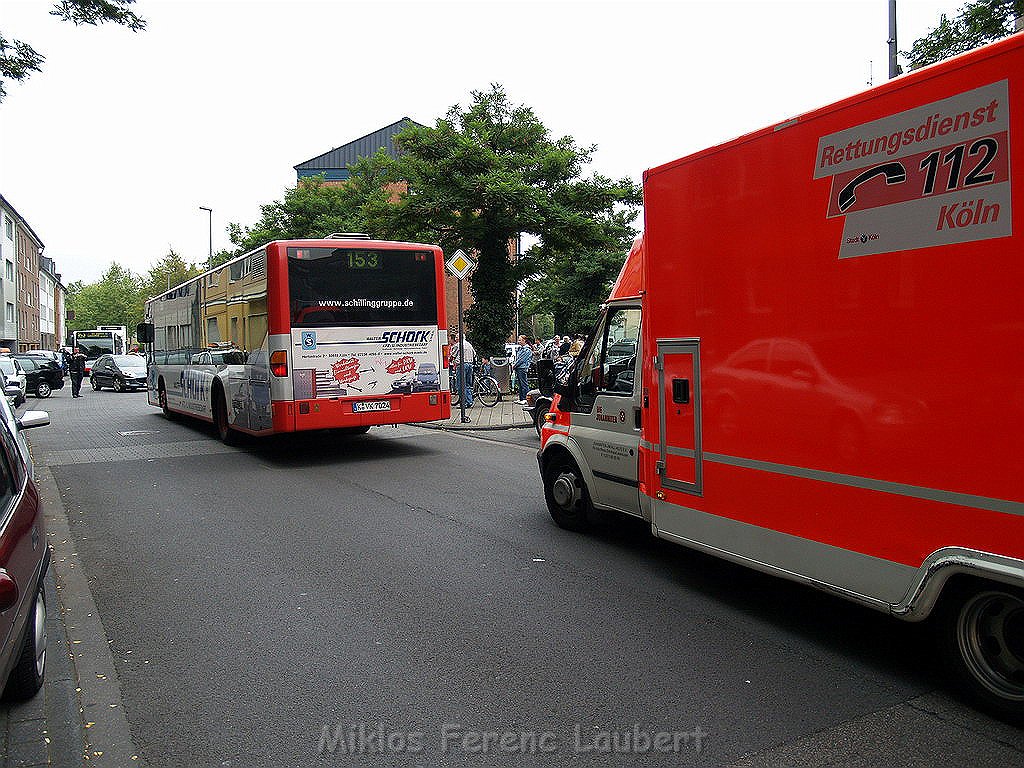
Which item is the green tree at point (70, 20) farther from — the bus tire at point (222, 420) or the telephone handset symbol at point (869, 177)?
the telephone handset symbol at point (869, 177)

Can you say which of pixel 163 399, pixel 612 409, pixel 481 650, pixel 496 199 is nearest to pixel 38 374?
pixel 163 399

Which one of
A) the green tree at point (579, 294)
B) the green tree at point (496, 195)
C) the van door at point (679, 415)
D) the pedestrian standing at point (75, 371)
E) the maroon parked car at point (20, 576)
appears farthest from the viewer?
the green tree at point (579, 294)

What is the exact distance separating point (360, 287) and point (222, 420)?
4.16 meters

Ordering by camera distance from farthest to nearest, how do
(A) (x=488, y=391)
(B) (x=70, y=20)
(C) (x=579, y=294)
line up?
1. (C) (x=579, y=294)
2. (A) (x=488, y=391)
3. (B) (x=70, y=20)

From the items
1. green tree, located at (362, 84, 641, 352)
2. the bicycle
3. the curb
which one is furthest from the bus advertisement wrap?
green tree, located at (362, 84, 641, 352)

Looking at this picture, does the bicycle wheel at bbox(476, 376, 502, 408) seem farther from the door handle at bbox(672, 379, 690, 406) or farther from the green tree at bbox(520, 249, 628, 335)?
the green tree at bbox(520, 249, 628, 335)

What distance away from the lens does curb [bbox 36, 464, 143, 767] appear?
337 cm

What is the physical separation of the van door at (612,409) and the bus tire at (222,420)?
8.35 meters

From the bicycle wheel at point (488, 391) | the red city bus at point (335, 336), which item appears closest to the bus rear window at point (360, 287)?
the red city bus at point (335, 336)

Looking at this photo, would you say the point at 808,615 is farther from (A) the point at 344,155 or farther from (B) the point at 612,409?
(A) the point at 344,155

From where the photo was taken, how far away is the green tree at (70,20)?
10445 millimetres

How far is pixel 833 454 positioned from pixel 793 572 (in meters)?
0.72

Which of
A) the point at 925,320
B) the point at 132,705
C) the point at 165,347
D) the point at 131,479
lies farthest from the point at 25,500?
the point at 165,347

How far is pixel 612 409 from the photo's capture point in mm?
6426
